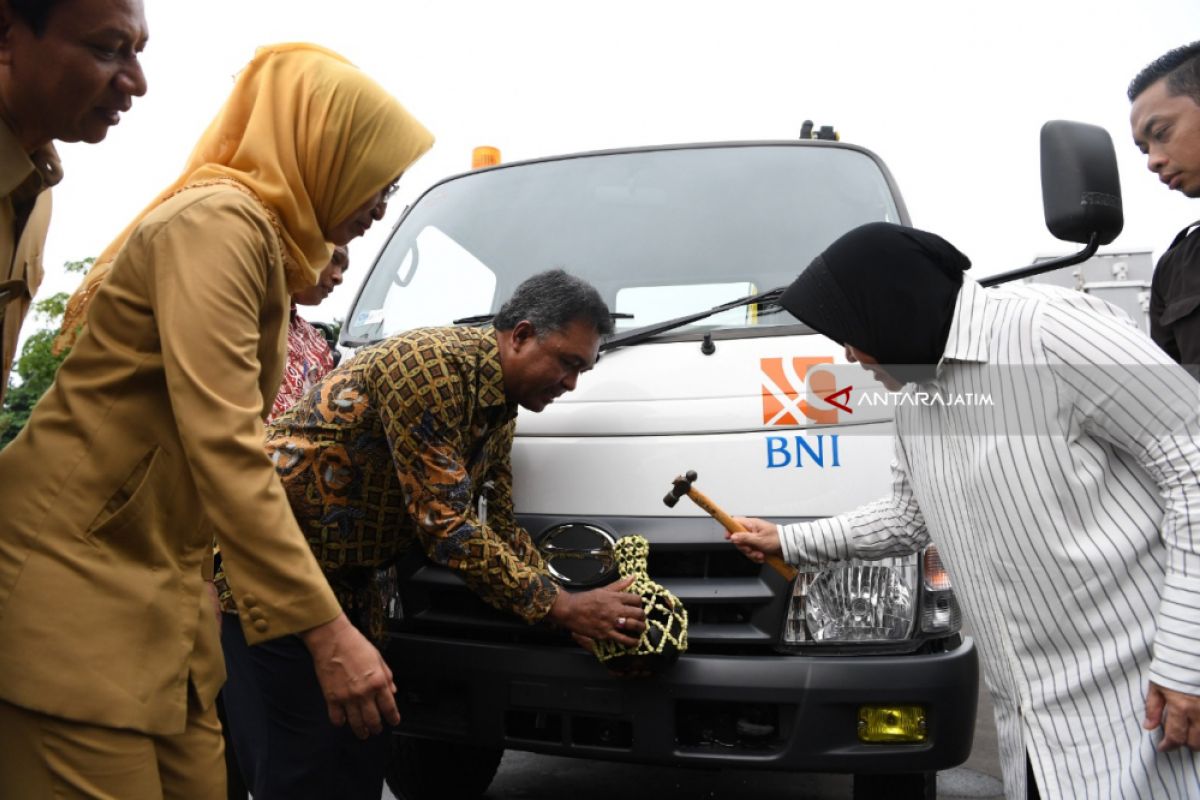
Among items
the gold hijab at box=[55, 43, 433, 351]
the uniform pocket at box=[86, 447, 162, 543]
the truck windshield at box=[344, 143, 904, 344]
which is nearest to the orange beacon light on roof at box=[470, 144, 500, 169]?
the truck windshield at box=[344, 143, 904, 344]

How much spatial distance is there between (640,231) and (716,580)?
1.28 meters

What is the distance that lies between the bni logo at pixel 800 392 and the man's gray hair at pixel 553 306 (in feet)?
1.59

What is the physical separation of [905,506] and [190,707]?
A: 157cm

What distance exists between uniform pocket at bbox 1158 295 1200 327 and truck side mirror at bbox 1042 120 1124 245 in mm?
304

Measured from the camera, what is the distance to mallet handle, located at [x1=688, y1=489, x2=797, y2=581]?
256 cm

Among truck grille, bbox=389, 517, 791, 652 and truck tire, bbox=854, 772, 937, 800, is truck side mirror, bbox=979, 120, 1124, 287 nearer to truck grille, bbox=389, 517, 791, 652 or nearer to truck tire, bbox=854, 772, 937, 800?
truck grille, bbox=389, 517, 791, 652

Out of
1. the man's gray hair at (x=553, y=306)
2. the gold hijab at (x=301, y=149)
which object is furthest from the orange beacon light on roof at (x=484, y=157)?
the gold hijab at (x=301, y=149)

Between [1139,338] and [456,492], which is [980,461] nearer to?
[1139,338]

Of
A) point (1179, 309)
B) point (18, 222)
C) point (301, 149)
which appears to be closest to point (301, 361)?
point (301, 149)

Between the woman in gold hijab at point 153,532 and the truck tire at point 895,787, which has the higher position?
the woman in gold hijab at point 153,532

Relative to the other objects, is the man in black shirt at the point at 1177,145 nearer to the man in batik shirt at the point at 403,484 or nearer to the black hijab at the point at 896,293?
the black hijab at the point at 896,293

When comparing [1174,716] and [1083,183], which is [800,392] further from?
[1174,716]

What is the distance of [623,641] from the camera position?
8.38 ft

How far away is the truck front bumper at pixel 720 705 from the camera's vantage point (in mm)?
2543
